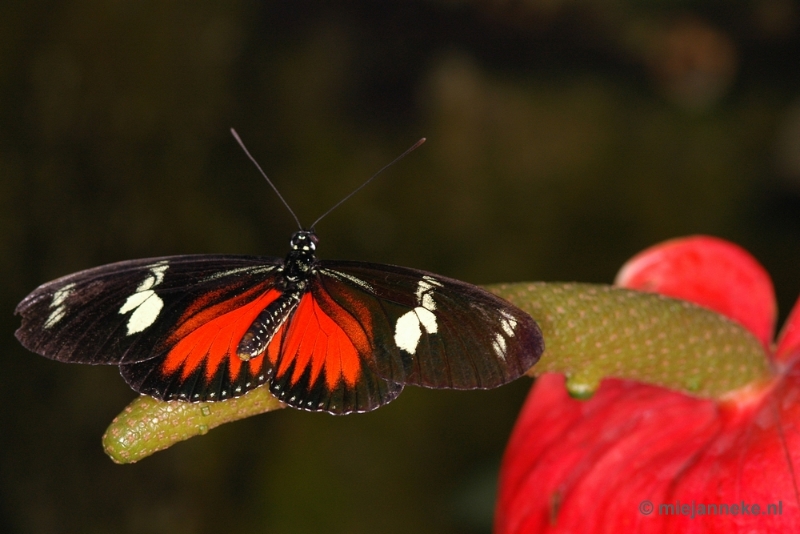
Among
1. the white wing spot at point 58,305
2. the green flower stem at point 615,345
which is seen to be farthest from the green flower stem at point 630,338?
the white wing spot at point 58,305

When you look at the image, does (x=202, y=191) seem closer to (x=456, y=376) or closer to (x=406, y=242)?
(x=406, y=242)

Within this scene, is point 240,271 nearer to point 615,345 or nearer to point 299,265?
point 299,265

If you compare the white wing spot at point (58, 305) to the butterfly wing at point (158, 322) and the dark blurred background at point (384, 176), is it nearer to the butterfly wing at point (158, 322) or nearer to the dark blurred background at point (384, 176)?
the butterfly wing at point (158, 322)

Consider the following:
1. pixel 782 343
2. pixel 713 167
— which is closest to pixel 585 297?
pixel 782 343

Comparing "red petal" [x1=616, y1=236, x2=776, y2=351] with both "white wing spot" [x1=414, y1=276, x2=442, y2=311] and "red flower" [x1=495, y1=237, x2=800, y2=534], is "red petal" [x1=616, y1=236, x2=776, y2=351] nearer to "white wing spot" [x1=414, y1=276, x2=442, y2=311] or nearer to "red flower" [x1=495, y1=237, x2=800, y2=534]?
"red flower" [x1=495, y1=237, x2=800, y2=534]

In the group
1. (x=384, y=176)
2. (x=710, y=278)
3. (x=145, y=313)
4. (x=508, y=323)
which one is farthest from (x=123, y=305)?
(x=384, y=176)

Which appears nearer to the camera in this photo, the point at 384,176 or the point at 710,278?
the point at 710,278
